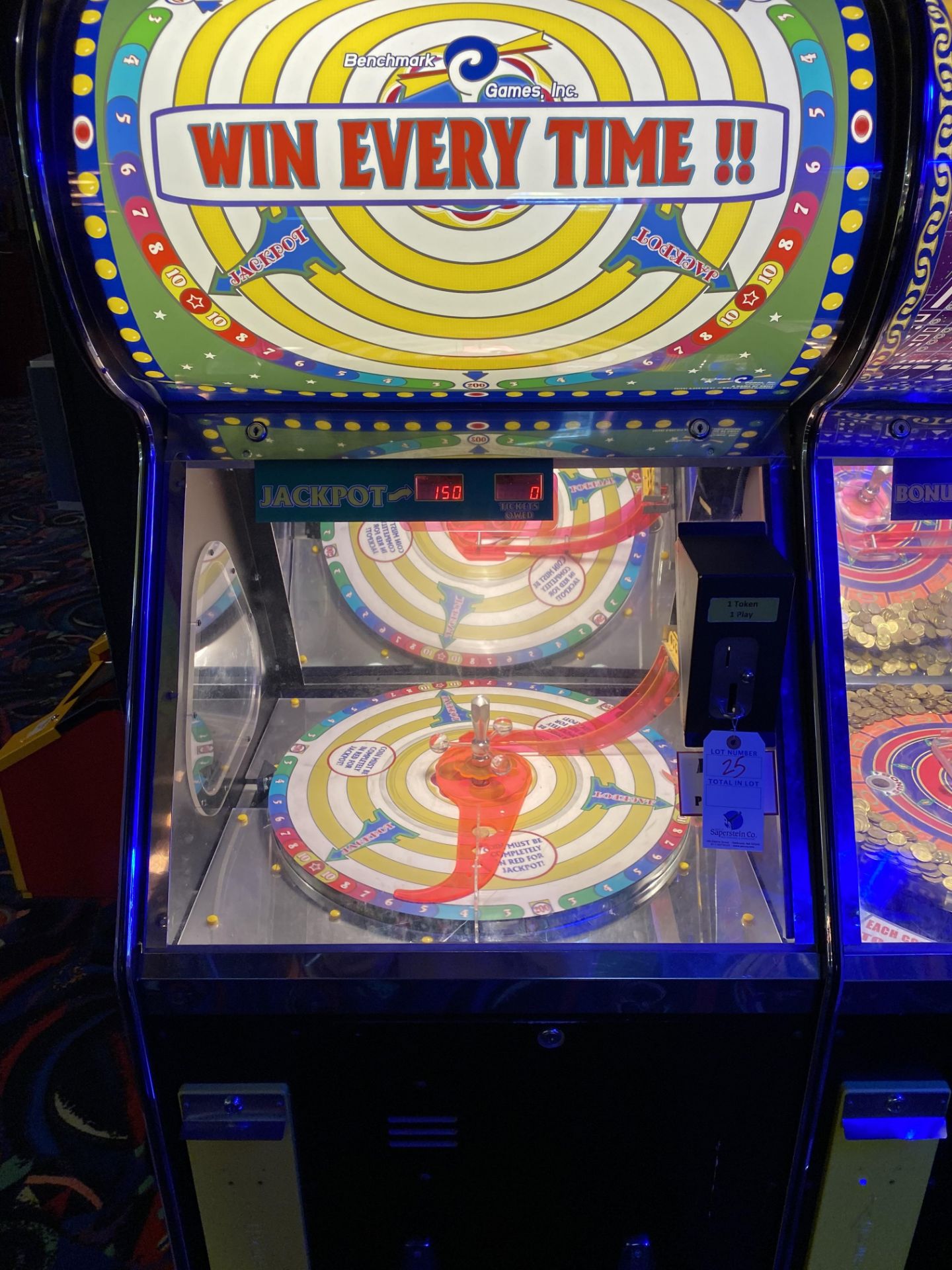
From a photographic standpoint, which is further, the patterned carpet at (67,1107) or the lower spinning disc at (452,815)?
the patterned carpet at (67,1107)

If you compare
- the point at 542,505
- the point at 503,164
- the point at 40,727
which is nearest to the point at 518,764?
the point at 542,505

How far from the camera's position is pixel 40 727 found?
2367 millimetres

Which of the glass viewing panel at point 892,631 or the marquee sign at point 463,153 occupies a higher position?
the marquee sign at point 463,153

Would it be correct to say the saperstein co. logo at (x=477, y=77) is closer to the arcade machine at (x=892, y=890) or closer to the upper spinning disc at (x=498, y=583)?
the arcade machine at (x=892, y=890)

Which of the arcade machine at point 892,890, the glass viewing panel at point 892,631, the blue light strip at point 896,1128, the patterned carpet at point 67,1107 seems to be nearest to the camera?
the arcade machine at point 892,890

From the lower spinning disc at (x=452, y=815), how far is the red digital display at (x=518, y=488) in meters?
0.43

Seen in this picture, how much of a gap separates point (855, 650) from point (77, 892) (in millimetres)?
2132

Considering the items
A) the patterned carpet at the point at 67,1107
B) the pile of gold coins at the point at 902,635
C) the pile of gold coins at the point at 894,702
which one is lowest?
the patterned carpet at the point at 67,1107

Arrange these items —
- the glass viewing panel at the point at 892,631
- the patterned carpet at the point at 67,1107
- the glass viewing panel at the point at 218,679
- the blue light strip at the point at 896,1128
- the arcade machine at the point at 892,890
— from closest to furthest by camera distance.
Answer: the arcade machine at the point at 892,890, the blue light strip at the point at 896,1128, the glass viewing panel at the point at 218,679, the glass viewing panel at the point at 892,631, the patterned carpet at the point at 67,1107

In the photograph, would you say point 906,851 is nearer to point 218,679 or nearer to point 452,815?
point 452,815

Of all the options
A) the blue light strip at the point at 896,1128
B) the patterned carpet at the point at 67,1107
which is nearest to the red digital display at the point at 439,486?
the blue light strip at the point at 896,1128

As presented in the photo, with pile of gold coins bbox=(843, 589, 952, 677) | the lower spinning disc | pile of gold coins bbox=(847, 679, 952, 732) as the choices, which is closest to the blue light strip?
the lower spinning disc

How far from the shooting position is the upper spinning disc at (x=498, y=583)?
1.55 m

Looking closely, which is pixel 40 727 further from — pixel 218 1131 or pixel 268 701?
pixel 218 1131
